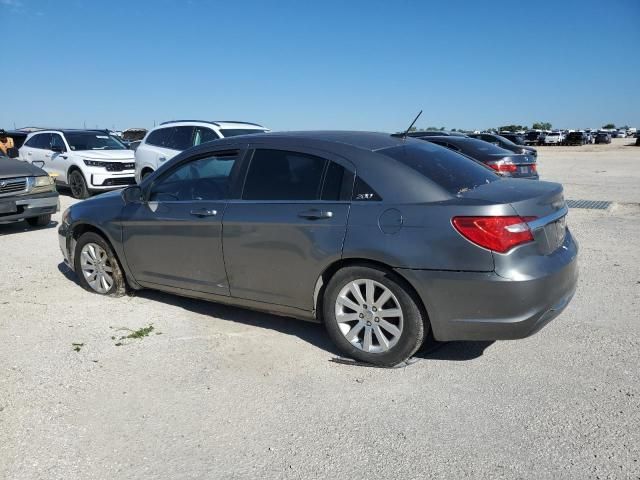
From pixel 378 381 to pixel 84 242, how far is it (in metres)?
3.53

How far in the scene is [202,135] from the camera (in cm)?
1120

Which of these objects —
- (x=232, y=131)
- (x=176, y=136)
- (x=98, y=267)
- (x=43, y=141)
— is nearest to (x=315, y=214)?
(x=98, y=267)

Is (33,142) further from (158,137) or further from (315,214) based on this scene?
(315,214)

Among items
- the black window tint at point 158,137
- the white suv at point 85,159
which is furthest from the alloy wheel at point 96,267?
the white suv at point 85,159

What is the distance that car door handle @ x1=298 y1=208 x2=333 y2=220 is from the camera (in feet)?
12.8

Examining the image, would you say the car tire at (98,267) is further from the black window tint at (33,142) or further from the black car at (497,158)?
the black window tint at (33,142)

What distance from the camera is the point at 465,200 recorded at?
3.56m

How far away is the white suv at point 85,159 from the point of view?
42.9 feet

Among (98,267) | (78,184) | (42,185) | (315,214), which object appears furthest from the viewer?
(78,184)

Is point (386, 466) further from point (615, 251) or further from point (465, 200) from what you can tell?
point (615, 251)

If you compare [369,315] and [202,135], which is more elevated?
[202,135]

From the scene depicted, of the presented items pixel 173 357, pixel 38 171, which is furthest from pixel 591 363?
pixel 38 171

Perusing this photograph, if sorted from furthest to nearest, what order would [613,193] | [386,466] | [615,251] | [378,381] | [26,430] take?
[613,193] < [615,251] < [378,381] < [26,430] < [386,466]

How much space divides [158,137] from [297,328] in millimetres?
8653
